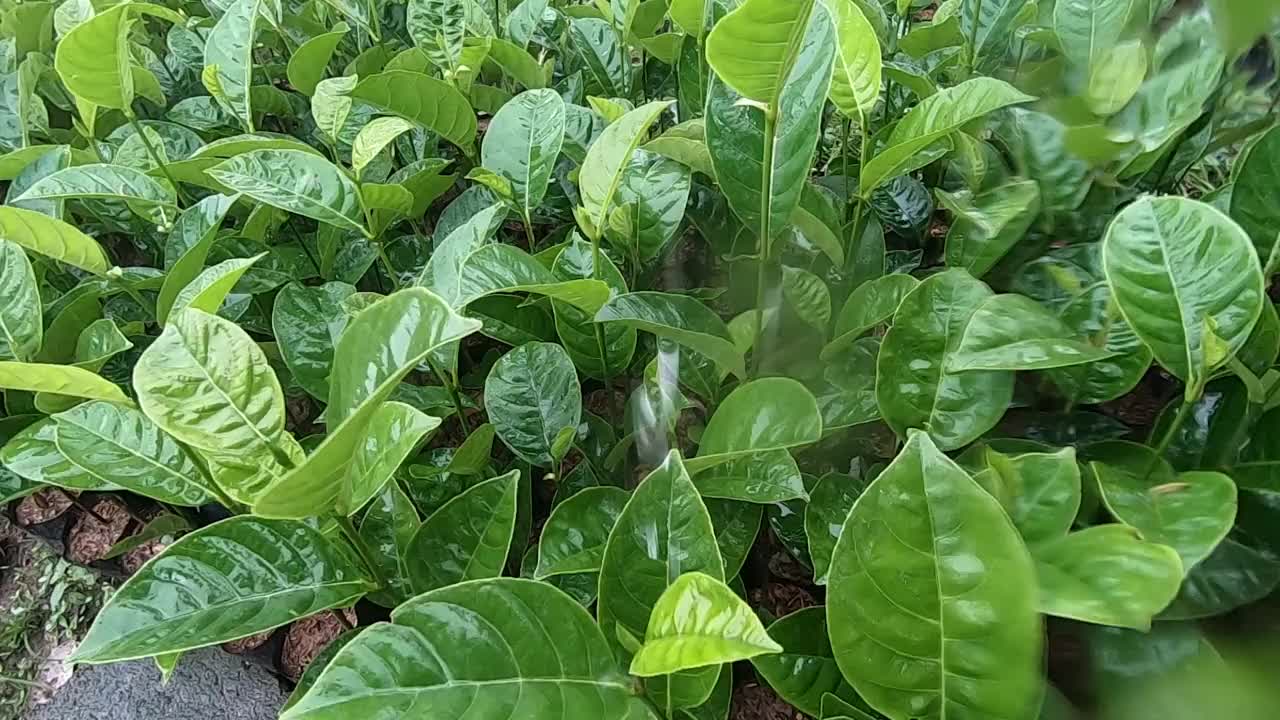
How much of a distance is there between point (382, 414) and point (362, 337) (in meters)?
0.05

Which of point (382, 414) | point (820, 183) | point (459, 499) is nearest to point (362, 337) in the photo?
point (382, 414)

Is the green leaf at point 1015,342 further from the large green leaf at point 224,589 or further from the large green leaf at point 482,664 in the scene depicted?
the large green leaf at point 224,589

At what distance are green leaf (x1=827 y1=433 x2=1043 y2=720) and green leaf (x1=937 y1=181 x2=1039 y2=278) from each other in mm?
329

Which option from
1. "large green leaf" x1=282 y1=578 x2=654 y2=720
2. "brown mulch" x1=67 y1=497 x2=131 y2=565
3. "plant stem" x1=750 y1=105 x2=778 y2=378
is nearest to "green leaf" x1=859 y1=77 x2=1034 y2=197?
"plant stem" x1=750 y1=105 x2=778 y2=378

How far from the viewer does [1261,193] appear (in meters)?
0.59

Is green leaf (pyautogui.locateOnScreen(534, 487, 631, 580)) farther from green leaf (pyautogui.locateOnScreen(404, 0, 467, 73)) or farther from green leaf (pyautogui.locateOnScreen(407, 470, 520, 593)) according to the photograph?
green leaf (pyautogui.locateOnScreen(404, 0, 467, 73))

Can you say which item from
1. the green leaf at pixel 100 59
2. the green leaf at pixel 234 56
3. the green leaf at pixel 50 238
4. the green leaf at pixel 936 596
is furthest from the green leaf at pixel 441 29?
the green leaf at pixel 936 596

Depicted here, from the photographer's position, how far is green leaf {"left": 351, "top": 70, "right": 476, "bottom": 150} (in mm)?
830

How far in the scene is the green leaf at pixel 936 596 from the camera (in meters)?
0.42

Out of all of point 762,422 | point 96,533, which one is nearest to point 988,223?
point 762,422

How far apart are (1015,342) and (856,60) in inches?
11.3

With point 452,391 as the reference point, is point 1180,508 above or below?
above

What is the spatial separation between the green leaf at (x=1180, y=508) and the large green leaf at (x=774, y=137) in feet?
0.94

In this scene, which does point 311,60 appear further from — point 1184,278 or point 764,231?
point 1184,278
